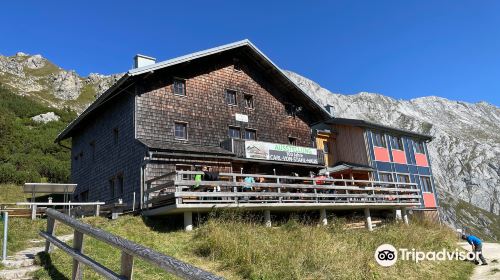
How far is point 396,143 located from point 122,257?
3296cm

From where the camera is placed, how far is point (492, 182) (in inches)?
6073

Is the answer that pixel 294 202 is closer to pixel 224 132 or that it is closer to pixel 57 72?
pixel 224 132

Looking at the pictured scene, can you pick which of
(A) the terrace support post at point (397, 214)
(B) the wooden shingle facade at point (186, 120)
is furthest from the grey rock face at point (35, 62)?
(A) the terrace support post at point (397, 214)

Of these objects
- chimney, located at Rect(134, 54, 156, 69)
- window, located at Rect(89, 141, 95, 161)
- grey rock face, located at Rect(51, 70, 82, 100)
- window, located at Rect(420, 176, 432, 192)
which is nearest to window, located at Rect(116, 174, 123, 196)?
window, located at Rect(89, 141, 95, 161)

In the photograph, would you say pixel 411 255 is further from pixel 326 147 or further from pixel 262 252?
pixel 326 147

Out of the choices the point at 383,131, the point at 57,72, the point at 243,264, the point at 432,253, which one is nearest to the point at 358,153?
the point at 383,131

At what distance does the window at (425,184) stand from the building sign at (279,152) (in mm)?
14278

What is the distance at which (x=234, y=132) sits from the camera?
2408 cm

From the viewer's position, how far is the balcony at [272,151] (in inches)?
878

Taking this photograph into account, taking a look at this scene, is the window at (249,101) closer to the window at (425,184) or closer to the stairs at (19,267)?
the stairs at (19,267)

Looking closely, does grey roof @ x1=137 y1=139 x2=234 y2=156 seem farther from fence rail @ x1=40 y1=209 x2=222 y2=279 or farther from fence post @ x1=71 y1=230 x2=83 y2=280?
fence post @ x1=71 y1=230 x2=83 y2=280

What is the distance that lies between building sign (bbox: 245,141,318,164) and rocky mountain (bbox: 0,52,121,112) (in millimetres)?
80224

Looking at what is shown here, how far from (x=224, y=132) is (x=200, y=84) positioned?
9.82ft

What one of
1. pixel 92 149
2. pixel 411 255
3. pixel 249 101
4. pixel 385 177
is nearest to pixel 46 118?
pixel 92 149
